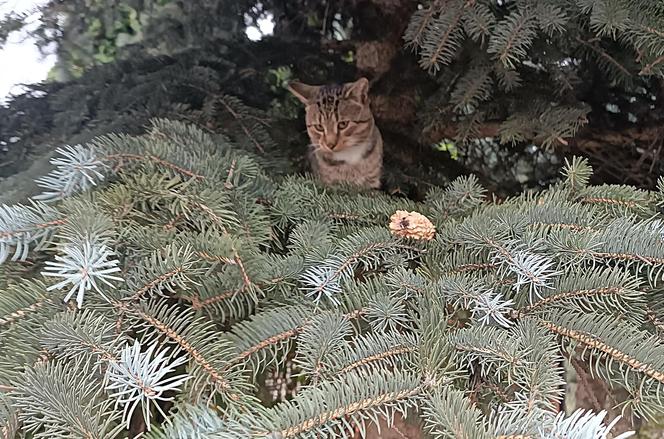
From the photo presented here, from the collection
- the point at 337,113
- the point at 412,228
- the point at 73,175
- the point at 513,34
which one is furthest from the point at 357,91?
the point at 73,175

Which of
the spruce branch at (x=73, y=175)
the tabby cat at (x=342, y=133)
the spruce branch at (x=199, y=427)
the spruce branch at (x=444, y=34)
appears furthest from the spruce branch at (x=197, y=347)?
the tabby cat at (x=342, y=133)

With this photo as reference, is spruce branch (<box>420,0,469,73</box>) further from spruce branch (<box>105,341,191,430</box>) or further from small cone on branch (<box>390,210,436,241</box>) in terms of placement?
spruce branch (<box>105,341,191,430</box>)

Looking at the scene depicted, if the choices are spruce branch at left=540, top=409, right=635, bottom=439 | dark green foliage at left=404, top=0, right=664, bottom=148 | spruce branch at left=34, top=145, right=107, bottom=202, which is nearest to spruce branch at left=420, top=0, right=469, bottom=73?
dark green foliage at left=404, top=0, right=664, bottom=148

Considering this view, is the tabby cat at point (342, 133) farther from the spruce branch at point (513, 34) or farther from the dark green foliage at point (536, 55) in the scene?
the spruce branch at point (513, 34)

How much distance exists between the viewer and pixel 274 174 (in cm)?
86

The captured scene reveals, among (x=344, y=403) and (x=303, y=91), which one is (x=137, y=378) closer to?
(x=344, y=403)

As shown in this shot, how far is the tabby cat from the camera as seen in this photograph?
4.06 feet

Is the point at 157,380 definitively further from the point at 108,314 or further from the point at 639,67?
the point at 639,67

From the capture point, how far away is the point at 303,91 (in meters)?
1.21

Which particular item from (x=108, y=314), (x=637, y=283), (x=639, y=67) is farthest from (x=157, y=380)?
(x=639, y=67)

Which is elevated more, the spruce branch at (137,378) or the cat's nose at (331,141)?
the spruce branch at (137,378)

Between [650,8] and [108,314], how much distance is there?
2.53 ft

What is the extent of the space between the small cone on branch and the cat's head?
0.63m

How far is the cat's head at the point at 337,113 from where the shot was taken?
123cm
